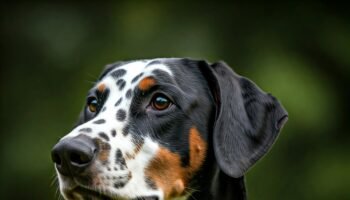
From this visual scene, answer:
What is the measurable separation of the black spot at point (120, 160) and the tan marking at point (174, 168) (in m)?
0.21

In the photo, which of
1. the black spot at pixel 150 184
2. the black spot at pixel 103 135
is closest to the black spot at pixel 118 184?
the black spot at pixel 150 184

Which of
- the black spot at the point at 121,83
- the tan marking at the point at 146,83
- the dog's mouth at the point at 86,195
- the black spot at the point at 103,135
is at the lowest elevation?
the dog's mouth at the point at 86,195

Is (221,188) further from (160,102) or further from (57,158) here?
(57,158)

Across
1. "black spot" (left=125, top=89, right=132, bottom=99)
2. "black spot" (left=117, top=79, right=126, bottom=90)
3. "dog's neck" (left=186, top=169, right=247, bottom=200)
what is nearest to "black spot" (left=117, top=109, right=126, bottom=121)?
"black spot" (left=125, top=89, right=132, bottom=99)

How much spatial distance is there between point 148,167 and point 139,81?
0.83 metres

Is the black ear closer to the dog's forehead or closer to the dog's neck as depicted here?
the dog's neck

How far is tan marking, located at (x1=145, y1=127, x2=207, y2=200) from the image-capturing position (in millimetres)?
5500

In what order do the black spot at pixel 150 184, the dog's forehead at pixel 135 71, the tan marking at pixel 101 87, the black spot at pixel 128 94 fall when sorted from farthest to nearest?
the tan marking at pixel 101 87 < the dog's forehead at pixel 135 71 < the black spot at pixel 128 94 < the black spot at pixel 150 184

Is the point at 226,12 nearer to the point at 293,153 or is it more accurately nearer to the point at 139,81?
the point at 293,153

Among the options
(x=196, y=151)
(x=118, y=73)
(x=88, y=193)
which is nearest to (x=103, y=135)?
(x=88, y=193)

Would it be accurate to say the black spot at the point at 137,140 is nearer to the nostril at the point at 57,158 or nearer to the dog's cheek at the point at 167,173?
the dog's cheek at the point at 167,173

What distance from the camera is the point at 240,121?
602cm

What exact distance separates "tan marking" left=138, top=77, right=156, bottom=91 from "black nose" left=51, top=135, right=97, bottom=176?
89cm

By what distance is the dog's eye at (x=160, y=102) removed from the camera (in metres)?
5.88
